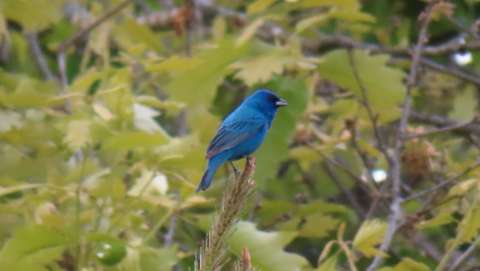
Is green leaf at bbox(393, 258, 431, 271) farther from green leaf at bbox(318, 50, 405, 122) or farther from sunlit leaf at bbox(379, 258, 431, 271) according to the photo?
green leaf at bbox(318, 50, 405, 122)

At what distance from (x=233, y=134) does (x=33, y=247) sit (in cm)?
66

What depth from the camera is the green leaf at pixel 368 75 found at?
3.88 metres

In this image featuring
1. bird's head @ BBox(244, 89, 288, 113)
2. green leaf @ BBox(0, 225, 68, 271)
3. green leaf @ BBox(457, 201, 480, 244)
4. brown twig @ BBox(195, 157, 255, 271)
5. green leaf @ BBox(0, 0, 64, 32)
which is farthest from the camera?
green leaf @ BBox(0, 0, 64, 32)

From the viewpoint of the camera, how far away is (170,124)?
5.51m

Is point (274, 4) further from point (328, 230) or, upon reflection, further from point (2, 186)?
point (2, 186)

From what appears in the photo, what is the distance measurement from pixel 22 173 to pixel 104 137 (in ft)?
2.59

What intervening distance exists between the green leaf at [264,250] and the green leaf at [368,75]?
2.96 feet

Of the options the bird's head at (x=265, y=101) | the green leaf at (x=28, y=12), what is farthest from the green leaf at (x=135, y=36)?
the bird's head at (x=265, y=101)

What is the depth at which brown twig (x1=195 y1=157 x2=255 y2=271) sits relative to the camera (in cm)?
179

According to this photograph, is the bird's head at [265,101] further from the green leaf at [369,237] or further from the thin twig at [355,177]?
the green leaf at [369,237]

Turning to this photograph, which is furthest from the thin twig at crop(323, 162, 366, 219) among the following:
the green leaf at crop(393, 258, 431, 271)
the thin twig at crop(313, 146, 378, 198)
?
the green leaf at crop(393, 258, 431, 271)

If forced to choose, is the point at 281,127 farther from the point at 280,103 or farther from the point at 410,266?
the point at 410,266

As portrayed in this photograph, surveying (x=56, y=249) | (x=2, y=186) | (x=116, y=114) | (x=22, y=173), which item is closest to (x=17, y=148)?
(x=22, y=173)

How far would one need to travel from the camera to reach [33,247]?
3.01 m
